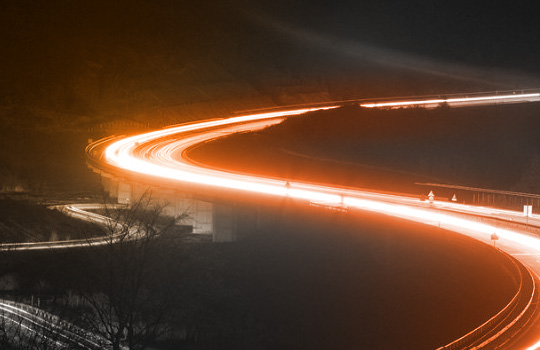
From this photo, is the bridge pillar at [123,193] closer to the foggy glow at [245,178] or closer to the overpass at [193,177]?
the overpass at [193,177]

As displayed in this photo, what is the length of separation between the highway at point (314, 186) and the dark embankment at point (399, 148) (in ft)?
10.9

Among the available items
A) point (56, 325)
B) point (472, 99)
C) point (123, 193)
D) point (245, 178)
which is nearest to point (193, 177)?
point (245, 178)

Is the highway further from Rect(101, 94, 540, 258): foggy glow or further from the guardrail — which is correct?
the guardrail

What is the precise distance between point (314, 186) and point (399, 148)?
10316mm

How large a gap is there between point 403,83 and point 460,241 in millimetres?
42850

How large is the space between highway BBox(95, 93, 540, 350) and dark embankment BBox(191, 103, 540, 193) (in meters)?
3.33

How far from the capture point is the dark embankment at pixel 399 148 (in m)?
39.6

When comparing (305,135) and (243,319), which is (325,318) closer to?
(243,319)

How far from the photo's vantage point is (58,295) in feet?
83.5

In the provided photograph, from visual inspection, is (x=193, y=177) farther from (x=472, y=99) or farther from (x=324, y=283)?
(x=472, y=99)

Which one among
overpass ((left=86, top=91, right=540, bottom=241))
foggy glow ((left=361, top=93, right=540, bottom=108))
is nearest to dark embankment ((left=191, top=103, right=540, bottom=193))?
overpass ((left=86, top=91, right=540, bottom=241))

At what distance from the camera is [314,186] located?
3566 cm

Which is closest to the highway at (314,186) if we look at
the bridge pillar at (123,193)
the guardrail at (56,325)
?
the bridge pillar at (123,193)

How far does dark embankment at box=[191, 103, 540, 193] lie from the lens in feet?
130
